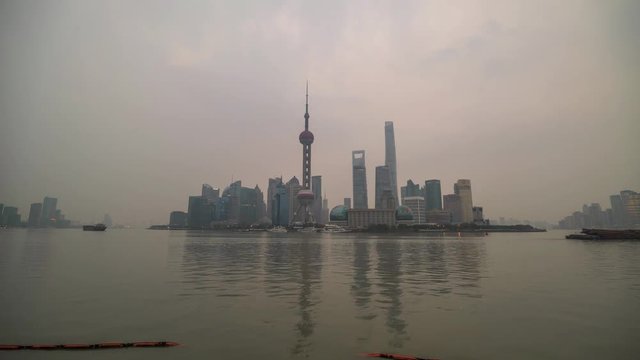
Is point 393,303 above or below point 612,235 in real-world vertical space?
below

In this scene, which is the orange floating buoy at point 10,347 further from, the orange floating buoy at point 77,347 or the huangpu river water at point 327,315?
the orange floating buoy at point 77,347

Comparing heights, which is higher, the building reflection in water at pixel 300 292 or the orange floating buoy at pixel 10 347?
the building reflection in water at pixel 300 292

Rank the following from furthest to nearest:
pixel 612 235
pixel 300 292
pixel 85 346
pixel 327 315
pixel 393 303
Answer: pixel 612 235
pixel 300 292
pixel 393 303
pixel 327 315
pixel 85 346

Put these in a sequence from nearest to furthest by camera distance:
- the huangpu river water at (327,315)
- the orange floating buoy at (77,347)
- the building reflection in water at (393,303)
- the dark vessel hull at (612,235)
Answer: the orange floating buoy at (77,347)
the huangpu river water at (327,315)
the building reflection in water at (393,303)
the dark vessel hull at (612,235)

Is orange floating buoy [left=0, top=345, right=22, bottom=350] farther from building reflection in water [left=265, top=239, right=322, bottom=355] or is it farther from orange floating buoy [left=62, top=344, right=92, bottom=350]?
building reflection in water [left=265, top=239, right=322, bottom=355]

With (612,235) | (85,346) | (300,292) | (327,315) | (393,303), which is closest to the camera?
(85,346)

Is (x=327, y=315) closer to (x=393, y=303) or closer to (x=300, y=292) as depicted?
(x=393, y=303)

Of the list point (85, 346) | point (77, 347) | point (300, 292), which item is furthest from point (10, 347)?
point (300, 292)

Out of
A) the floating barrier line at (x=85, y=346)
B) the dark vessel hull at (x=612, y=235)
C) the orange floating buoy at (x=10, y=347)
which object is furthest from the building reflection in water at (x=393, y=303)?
the dark vessel hull at (x=612, y=235)

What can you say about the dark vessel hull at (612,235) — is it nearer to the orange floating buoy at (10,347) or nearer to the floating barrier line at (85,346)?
the floating barrier line at (85,346)

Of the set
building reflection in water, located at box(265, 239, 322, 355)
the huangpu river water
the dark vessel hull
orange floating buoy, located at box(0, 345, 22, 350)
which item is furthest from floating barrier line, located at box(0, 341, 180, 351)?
the dark vessel hull

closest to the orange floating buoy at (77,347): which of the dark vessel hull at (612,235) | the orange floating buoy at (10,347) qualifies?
the orange floating buoy at (10,347)

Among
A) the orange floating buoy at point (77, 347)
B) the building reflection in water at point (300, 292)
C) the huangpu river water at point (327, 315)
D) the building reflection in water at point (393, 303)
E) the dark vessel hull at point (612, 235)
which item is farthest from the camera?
the dark vessel hull at point (612, 235)

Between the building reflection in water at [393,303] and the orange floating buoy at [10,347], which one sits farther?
the building reflection in water at [393,303]
